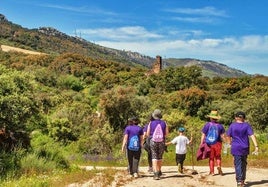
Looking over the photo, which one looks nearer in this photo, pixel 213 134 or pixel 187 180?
pixel 187 180

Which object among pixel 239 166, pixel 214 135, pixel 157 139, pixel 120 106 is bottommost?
pixel 239 166

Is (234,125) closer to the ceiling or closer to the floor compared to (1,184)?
closer to the ceiling

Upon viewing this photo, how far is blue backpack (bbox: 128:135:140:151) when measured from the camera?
12.1m

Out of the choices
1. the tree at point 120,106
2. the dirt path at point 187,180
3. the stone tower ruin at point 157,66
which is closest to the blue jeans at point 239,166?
the dirt path at point 187,180

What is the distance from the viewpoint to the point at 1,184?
11.0 metres

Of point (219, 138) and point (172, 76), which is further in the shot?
point (172, 76)

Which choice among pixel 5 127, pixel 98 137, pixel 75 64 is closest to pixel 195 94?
pixel 98 137

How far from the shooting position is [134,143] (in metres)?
12.1

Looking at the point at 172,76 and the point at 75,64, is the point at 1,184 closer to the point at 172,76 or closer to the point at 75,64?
the point at 172,76

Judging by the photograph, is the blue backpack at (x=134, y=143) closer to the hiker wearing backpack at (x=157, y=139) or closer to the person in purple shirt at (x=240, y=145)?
the hiker wearing backpack at (x=157, y=139)

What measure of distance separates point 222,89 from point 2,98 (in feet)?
234

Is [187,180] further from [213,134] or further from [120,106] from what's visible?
[120,106]

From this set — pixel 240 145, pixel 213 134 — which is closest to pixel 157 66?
pixel 213 134

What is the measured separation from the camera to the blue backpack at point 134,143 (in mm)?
12117
